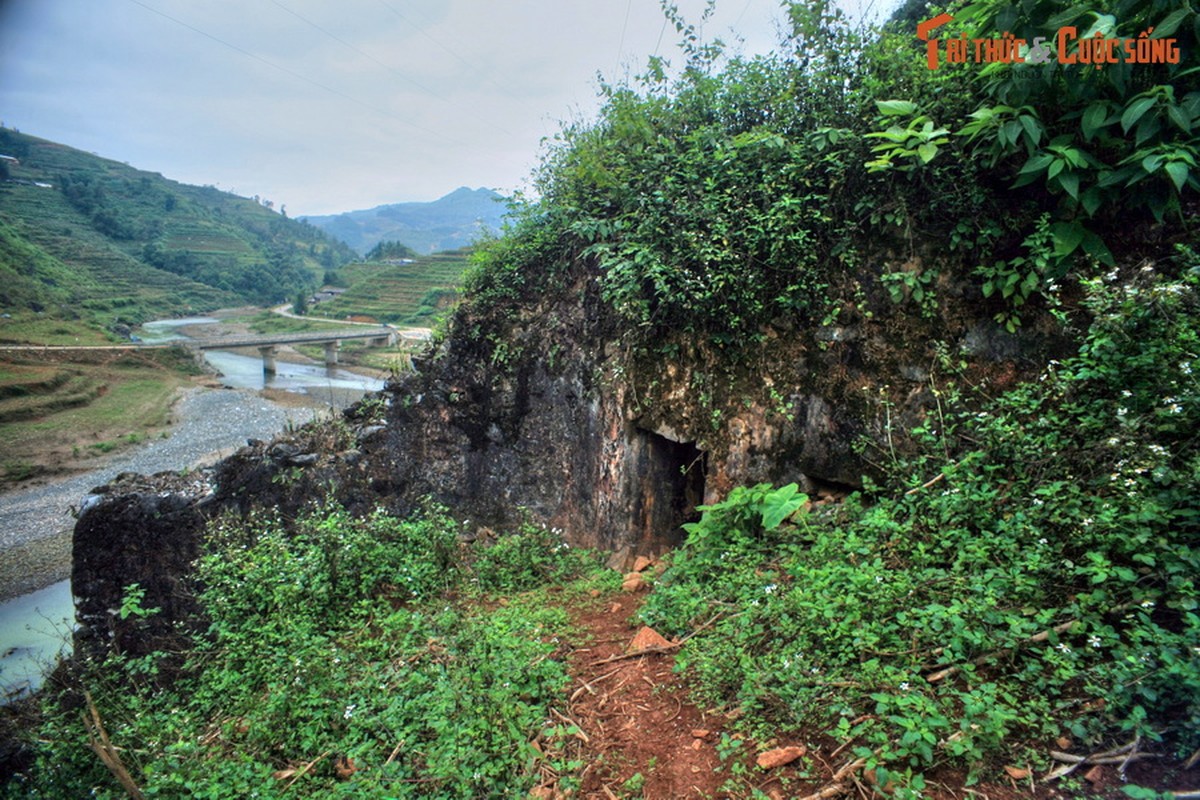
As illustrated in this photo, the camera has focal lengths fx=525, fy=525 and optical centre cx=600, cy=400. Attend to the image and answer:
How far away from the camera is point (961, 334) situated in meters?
4.00

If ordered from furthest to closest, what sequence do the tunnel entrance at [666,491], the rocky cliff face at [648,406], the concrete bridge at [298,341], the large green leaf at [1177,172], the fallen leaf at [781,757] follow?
the concrete bridge at [298,341] → the tunnel entrance at [666,491] → the rocky cliff face at [648,406] → the large green leaf at [1177,172] → the fallen leaf at [781,757]

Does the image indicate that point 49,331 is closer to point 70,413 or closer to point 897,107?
Result: point 70,413

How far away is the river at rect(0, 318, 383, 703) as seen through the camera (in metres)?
12.2

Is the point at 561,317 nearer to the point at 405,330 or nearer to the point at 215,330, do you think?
the point at 405,330

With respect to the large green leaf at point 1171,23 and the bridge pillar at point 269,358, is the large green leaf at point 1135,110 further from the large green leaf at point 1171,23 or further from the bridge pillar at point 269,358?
the bridge pillar at point 269,358

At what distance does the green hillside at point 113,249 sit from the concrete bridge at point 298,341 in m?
6.35

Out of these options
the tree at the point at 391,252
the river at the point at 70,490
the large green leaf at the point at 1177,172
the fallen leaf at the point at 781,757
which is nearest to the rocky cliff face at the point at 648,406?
the large green leaf at the point at 1177,172

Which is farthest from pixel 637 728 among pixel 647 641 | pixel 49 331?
pixel 49 331

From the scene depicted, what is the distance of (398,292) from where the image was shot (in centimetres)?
5369

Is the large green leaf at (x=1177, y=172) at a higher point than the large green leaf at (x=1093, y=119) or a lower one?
lower

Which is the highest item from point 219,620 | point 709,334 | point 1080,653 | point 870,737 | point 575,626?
point 709,334

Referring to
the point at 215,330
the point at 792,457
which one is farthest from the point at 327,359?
→ the point at 792,457

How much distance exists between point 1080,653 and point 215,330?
58386mm

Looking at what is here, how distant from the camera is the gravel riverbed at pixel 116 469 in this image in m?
15.9
